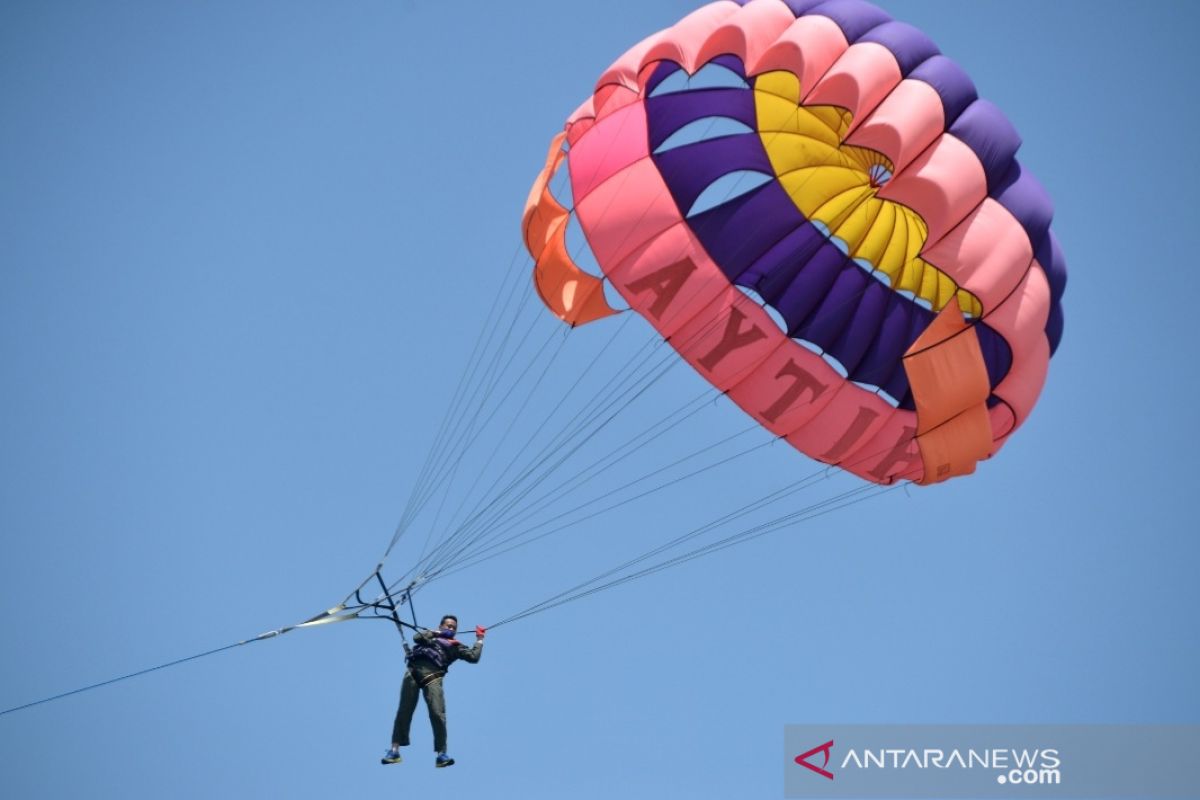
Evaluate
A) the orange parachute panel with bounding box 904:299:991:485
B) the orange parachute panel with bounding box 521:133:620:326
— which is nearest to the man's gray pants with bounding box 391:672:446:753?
the orange parachute panel with bounding box 521:133:620:326

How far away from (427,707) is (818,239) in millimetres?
6121

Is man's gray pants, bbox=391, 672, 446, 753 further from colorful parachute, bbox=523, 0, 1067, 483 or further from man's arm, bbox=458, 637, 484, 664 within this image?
colorful parachute, bbox=523, 0, 1067, 483

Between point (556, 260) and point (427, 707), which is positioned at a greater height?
point (556, 260)

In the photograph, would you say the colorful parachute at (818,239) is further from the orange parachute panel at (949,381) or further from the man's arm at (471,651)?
the man's arm at (471,651)

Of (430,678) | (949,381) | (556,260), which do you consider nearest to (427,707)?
(430,678)

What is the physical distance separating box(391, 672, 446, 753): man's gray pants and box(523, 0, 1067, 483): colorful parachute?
424cm

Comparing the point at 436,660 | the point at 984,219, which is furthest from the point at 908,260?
the point at 436,660

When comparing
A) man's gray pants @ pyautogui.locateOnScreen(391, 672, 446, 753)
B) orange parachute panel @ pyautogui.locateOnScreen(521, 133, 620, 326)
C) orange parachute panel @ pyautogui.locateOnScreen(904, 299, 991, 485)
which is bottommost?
man's gray pants @ pyautogui.locateOnScreen(391, 672, 446, 753)

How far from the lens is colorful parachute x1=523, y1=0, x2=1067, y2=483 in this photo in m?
15.3

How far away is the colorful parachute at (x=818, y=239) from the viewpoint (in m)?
15.3

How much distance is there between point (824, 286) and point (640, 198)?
2.16 meters

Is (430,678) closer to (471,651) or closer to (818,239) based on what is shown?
(471,651)

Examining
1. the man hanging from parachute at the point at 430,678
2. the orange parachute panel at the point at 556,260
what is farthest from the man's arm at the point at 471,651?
the orange parachute panel at the point at 556,260

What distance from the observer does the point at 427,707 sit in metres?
15.2
